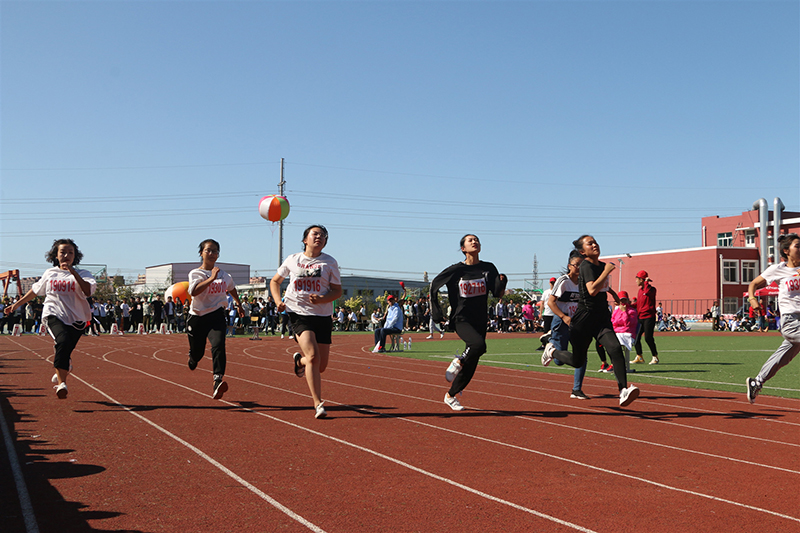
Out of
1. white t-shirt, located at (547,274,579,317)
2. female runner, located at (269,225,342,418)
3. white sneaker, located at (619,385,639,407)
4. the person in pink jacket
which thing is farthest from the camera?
the person in pink jacket

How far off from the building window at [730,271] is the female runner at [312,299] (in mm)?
66068

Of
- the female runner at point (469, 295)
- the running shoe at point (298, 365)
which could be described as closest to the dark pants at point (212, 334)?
the running shoe at point (298, 365)

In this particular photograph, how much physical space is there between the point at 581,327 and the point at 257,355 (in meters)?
12.1

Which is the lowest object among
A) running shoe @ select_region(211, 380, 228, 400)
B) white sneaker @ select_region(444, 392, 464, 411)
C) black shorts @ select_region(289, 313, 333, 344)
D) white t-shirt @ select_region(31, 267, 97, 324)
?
white sneaker @ select_region(444, 392, 464, 411)

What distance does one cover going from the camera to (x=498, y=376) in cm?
1282

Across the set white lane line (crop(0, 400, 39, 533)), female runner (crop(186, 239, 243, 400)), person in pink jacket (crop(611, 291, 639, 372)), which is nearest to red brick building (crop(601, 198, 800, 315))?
person in pink jacket (crop(611, 291, 639, 372))

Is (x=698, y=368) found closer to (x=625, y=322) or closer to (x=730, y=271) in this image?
(x=625, y=322)

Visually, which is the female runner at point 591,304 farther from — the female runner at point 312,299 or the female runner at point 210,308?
the female runner at point 210,308

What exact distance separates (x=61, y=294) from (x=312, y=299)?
3.14 m

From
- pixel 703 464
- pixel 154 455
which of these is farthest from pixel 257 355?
pixel 703 464

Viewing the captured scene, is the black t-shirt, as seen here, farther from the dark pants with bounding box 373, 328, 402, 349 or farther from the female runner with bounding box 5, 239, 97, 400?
the dark pants with bounding box 373, 328, 402, 349

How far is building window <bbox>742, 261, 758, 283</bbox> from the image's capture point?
6794 cm

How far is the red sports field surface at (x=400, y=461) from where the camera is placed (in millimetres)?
4133

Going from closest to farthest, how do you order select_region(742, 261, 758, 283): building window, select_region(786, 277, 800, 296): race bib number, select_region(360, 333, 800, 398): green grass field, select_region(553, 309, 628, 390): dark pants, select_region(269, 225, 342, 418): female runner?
select_region(269, 225, 342, 418): female runner < select_region(786, 277, 800, 296): race bib number < select_region(553, 309, 628, 390): dark pants < select_region(360, 333, 800, 398): green grass field < select_region(742, 261, 758, 283): building window
